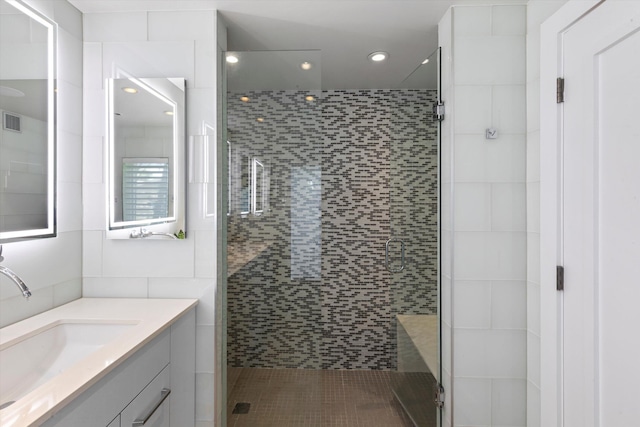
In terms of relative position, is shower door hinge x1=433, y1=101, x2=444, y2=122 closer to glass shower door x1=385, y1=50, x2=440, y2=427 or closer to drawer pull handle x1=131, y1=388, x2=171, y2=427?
glass shower door x1=385, y1=50, x2=440, y2=427

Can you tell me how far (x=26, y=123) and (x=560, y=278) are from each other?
245 centimetres

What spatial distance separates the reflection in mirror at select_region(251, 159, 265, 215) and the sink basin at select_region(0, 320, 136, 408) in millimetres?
811

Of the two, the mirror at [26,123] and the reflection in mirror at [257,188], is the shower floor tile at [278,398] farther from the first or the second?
the mirror at [26,123]

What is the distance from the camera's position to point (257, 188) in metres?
1.96

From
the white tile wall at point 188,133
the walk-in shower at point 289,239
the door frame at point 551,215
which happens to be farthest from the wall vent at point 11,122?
the door frame at point 551,215

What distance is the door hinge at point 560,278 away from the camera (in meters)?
1.53

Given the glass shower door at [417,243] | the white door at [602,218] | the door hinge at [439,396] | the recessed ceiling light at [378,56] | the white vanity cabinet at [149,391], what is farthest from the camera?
the recessed ceiling light at [378,56]

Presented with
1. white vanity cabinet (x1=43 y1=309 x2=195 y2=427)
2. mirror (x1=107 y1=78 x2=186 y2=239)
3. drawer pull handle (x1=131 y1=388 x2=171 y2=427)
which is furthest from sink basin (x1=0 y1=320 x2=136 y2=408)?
mirror (x1=107 y1=78 x2=186 y2=239)

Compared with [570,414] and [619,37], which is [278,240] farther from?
[619,37]

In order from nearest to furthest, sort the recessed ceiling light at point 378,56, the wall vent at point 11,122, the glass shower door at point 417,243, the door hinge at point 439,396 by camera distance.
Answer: the wall vent at point 11,122
the door hinge at point 439,396
the glass shower door at point 417,243
the recessed ceiling light at point 378,56

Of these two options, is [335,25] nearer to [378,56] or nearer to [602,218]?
[378,56]

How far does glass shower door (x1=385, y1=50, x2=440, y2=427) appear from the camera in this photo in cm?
204

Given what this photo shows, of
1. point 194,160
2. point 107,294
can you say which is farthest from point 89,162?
point 107,294

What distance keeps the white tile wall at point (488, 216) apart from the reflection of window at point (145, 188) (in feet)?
5.02
